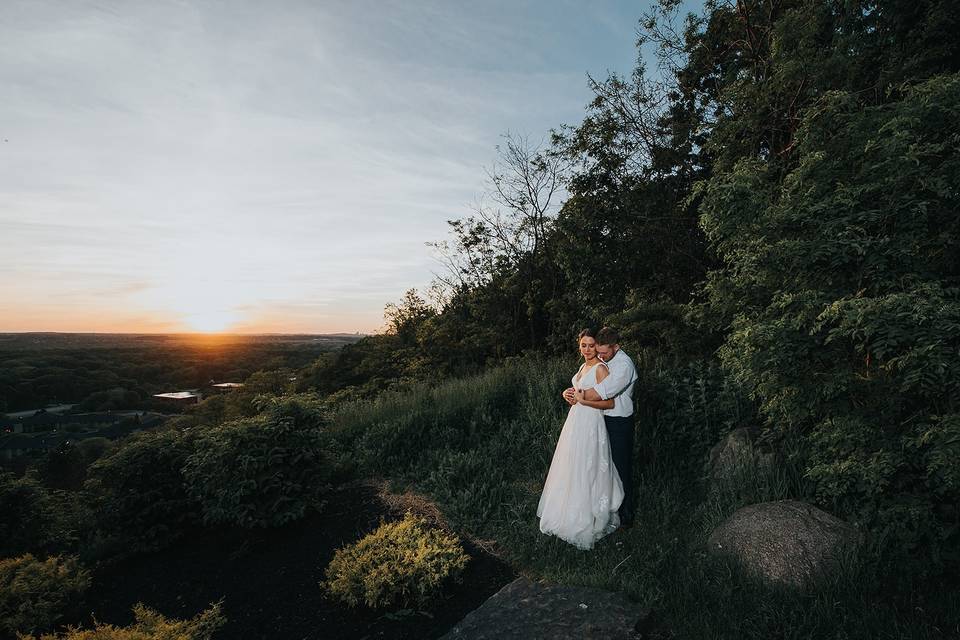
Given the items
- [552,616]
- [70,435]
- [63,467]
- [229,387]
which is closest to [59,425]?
[70,435]

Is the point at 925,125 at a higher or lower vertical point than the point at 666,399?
higher

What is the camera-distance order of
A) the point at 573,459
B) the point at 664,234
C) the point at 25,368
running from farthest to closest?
the point at 25,368 < the point at 664,234 < the point at 573,459

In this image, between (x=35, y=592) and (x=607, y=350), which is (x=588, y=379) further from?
(x=35, y=592)

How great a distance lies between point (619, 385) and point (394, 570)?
2.69 meters

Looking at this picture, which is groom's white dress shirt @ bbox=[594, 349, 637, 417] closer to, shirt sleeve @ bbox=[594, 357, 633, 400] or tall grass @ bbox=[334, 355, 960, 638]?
shirt sleeve @ bbox=[594, 357, 633, 400]

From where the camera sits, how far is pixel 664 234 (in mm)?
11672

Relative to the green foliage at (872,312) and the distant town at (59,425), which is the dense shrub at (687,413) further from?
the distant town at (59,425)

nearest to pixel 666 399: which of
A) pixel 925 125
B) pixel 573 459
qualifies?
pixel 573 459

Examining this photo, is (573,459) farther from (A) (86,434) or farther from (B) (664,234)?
(A) (86,434)

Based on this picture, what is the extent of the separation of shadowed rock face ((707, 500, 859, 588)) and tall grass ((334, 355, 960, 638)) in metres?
0.13

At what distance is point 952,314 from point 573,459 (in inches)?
132

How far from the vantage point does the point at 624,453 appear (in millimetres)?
5109

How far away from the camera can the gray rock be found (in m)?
3.40

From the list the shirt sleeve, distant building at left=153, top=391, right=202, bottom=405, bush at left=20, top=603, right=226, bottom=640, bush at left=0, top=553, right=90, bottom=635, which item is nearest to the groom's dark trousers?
the shirt sleeve
